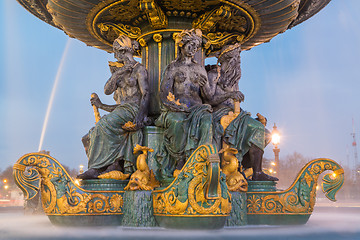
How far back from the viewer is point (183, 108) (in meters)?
6.35

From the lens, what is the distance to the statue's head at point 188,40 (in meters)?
6.47

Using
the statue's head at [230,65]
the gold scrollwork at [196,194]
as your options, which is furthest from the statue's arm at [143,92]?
the gold scrollwork at [196,194]

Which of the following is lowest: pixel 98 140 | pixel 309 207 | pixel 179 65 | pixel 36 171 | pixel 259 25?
pixel 309 207

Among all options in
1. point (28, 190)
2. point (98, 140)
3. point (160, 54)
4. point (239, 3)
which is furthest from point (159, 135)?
point (239, 3)

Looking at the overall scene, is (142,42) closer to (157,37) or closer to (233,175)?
(157,37)

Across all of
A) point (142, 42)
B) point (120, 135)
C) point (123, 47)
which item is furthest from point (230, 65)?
point (120, 135)

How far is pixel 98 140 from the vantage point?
6.59 metres

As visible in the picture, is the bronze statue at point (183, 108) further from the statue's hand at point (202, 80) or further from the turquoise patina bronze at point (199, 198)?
the turquoise patina bronze at point (199, 198)

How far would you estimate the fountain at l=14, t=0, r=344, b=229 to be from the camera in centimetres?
543

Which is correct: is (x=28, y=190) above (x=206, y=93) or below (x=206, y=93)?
below

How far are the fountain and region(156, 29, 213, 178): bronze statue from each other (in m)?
0.02

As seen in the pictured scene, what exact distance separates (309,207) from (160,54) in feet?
12.0

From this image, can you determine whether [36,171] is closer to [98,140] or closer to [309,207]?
[98,140]

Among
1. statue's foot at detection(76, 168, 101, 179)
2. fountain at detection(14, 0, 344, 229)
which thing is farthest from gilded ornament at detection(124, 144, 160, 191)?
statue's foot at detection(76, 168, 101, 179)
